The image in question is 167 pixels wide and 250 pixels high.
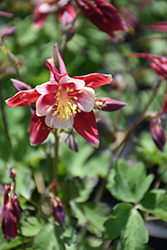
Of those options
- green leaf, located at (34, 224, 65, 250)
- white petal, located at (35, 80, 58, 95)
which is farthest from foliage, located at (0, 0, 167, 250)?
white petal, located at (35, 80, 58, 95)

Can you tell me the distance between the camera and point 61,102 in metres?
0.66

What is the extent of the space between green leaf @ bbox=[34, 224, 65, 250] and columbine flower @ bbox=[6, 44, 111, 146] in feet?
0.94

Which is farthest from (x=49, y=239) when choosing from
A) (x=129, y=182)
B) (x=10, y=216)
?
(x=129, y=182)

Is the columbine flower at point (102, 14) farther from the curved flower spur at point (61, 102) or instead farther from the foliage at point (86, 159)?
the curved flower spur at point (61, 102)

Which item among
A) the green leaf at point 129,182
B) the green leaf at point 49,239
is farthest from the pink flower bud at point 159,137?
the green leaf at point 49,239

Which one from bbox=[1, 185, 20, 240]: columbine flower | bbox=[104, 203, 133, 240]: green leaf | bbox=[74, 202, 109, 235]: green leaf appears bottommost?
bbox=[74, 202, 109, 235]: green leaf

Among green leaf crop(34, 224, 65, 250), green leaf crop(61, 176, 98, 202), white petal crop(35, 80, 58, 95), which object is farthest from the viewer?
green leaf crop(61, 176, 98, 202)

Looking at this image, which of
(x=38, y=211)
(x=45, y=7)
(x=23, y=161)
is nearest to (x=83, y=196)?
(x=38, y=211)

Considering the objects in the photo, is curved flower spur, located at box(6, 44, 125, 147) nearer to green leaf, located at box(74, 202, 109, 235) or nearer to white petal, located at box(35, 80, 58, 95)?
white petal, located at box(35, 80, 58, 95)

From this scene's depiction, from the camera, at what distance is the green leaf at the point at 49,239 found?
73 cm

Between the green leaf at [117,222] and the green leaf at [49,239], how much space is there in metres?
0.13

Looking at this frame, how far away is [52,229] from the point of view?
0.75 metres

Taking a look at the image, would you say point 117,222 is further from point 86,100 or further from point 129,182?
point 86,100

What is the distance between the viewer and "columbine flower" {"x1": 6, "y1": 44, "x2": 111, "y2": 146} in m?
0.59
